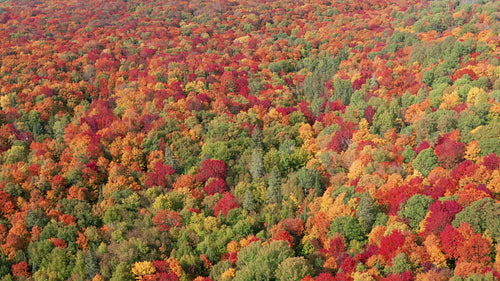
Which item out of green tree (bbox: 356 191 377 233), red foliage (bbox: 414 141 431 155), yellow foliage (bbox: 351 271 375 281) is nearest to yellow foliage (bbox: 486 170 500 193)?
red foliage (bbox: 414 141 431 155)

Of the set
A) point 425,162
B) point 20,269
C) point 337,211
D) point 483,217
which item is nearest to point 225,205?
point 337,211

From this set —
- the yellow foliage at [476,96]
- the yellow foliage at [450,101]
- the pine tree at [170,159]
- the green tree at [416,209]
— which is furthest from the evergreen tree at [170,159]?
the yellow foliage at [476,96]

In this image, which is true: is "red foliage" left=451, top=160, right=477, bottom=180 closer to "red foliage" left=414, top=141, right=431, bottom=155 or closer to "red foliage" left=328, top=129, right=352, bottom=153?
"red foliage" left=414, top=141, right=431, bottom=155

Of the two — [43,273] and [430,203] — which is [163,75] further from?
[430,203]

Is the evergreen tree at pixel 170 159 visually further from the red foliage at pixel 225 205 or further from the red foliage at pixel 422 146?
the red foliage at pixel 422 146

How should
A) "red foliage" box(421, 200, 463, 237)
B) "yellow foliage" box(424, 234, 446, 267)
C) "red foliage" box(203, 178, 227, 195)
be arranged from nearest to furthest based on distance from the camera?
"yellow foliage" box(424, 234, 446, 267) → "red foliage" box(421, 200, 463, 237) → "red foliage" box(203, 178, 227, 195)

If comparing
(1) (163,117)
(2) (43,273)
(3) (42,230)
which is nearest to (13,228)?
(3) (42,230)
